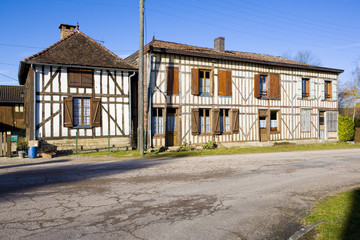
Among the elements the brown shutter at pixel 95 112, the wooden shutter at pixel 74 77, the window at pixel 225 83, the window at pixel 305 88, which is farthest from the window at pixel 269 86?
the wooden shutter at pixel 74 77

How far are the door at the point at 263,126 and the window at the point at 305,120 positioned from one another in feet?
11.3

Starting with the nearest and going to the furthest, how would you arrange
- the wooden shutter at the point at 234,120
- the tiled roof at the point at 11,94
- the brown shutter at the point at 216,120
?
the brown shutter at the point at 216,120 < the wooden shutter at the point at 234,120 < the tiled roof at the point at 11,94

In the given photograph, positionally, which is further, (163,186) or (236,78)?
(236,78)

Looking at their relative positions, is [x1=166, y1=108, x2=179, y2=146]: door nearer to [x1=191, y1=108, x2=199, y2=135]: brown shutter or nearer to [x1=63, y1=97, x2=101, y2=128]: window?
[x1=191, y1=108, x2=199, y2=135]: brown shutter

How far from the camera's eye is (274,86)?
20938mm

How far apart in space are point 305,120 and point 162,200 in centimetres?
1950

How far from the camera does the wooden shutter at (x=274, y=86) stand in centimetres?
2081

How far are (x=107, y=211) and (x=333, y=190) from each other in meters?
5.15

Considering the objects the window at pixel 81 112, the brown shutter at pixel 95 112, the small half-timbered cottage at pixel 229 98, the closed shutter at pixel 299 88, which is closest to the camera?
the window at pixel 81 112

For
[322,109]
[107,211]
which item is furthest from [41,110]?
[322,109]

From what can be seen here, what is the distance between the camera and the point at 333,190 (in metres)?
6.88

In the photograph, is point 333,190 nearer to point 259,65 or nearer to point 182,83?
point 182,83

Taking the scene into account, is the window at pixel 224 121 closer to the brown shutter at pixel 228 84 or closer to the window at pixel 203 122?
the window at pixel 203 122

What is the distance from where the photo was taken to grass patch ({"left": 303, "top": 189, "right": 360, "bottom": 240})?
3920 mm
